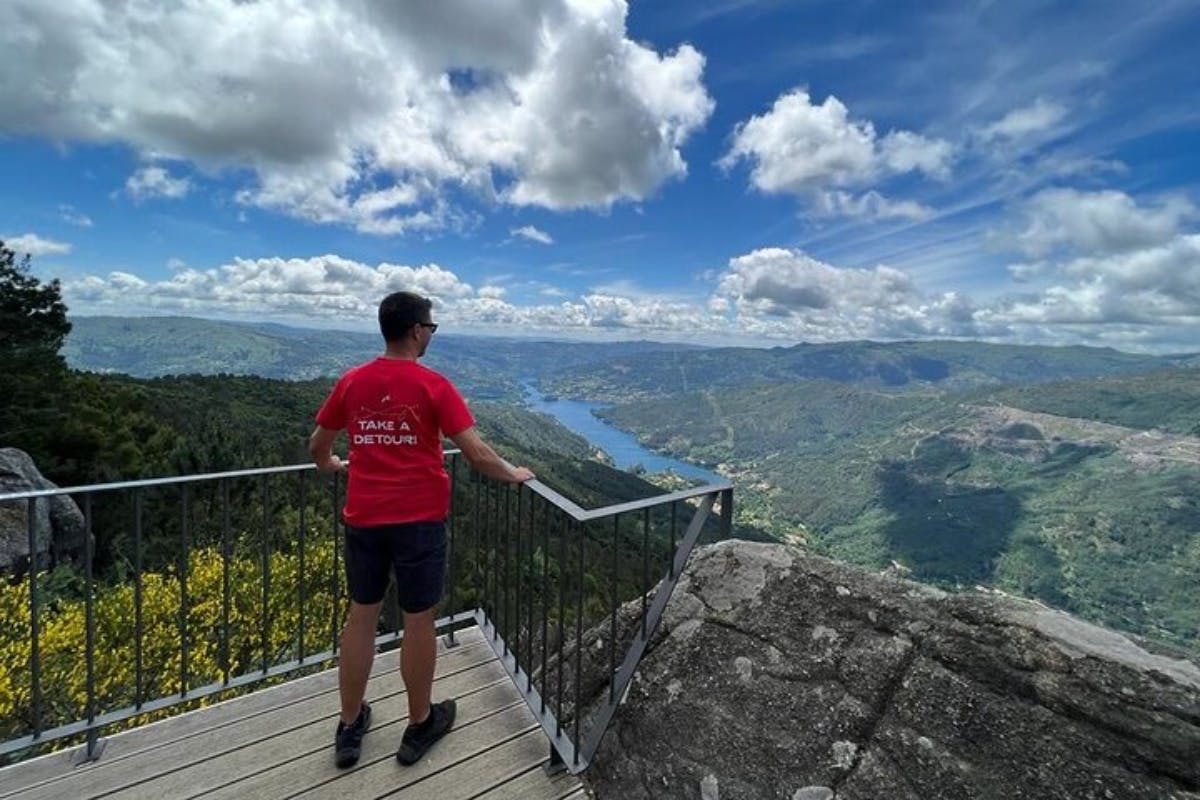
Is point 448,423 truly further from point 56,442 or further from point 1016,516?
point 1016,516

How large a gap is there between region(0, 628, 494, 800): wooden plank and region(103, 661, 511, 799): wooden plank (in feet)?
0.34

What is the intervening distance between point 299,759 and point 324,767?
0.53 ft

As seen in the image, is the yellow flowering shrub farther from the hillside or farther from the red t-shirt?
the hillside

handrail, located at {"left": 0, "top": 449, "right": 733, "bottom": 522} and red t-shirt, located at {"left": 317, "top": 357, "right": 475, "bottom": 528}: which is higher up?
red t-shirt, located at {"left": 317, "top": 357, "right": 475, "bottom": 528}

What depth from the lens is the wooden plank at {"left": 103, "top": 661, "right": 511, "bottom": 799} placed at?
8.46 feet

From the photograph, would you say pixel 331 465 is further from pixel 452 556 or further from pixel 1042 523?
pixel 1042 523

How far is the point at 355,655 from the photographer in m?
2.73

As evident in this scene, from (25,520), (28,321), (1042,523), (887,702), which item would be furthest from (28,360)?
(1042,523)

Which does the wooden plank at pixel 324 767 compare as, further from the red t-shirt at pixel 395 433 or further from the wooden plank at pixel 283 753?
the red t-shirt at pixel 395 433

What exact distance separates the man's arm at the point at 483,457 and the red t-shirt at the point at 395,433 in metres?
0.04

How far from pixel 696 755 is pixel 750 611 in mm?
752

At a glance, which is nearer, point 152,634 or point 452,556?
point 452,556

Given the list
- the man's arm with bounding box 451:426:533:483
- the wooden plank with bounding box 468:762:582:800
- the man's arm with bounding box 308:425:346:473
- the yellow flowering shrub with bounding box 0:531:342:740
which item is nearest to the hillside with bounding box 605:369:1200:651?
the yellow flowering shrub with bounding box 0:531:342:740

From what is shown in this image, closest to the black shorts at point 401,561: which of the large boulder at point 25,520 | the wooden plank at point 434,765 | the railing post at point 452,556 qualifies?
the wooden plank at point 434,765
